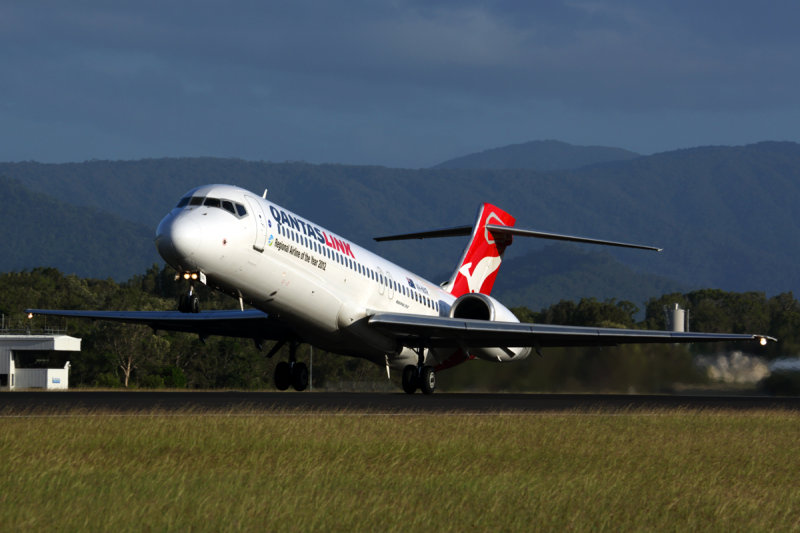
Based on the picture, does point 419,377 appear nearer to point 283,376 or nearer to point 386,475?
point 283,376

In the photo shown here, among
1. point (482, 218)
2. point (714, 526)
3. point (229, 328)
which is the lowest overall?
point (714, 526)

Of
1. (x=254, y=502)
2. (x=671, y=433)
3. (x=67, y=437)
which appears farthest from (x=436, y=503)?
(x=671, y=433)

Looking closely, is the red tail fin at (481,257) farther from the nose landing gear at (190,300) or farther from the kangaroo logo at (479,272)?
the nose landing gear at (190,300)

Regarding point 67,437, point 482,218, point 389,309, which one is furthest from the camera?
point 482,218

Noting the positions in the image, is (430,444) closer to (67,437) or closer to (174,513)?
(67,437)

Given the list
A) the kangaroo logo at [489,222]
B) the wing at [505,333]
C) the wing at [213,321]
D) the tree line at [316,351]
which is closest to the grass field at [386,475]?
the wing at [505,333]

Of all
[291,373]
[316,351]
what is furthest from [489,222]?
[316,351]

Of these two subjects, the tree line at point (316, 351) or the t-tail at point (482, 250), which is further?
the t-tail at point (482, 250)

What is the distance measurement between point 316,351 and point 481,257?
60532mm

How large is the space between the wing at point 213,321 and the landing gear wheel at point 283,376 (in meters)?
0.85

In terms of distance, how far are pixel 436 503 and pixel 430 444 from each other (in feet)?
17.0

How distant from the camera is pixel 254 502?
11.2 metres

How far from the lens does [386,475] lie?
1362cm

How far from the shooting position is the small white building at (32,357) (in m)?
71.3
